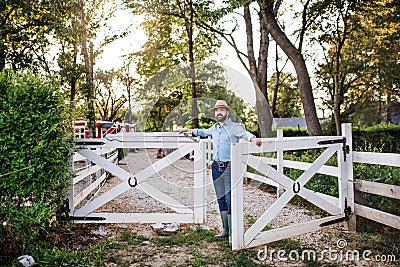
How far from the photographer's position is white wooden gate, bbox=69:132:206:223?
17.0ft

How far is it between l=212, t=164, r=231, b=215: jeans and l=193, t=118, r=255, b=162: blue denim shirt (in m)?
0.12

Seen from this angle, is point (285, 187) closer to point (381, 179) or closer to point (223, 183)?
point (223, 183)

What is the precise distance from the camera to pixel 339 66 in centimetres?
1873

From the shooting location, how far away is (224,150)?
462 centimetres

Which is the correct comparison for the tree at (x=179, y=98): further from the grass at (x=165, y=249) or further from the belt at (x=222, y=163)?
the grass at (x=165, y=249)

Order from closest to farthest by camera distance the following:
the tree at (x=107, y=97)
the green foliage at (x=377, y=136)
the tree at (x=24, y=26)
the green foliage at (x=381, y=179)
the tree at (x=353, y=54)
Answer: the green foliage at (x=381, y=179), the tree at (x=24, y=26), the tree at (x=353, y=54), the green foliage at (x=377, y=136), the tree at (x=107, y=97)

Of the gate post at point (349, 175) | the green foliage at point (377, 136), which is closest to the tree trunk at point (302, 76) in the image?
the gate post at point (349, 175)

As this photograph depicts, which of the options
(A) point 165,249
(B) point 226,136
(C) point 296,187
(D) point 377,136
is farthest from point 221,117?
(D) point 377,136

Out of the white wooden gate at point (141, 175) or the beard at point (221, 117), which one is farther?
the white wooden gate at point (141, 175)

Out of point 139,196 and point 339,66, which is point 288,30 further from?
point 139,196

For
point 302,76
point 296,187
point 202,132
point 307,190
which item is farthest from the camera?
point 302,76

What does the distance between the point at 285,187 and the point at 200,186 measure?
143 centimetres

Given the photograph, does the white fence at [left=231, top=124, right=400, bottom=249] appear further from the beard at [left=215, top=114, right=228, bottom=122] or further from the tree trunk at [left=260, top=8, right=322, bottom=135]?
the tree trunk at [left=260, top=8, right=322, bottom=135]

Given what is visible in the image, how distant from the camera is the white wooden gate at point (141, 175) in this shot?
5.17 m
